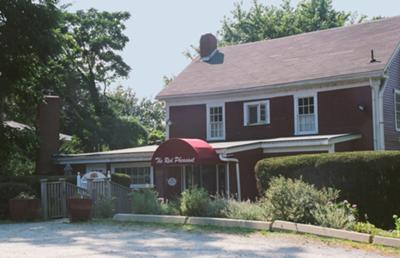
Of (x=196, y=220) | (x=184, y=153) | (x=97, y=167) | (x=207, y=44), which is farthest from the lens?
(x=207, y=44)

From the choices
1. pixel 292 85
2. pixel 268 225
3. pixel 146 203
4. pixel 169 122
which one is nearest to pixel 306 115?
pixel 292 85

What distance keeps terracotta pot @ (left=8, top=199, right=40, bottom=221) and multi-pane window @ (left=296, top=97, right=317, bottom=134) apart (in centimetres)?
1246

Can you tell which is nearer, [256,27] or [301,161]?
[301,161]

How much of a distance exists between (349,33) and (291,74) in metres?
4.85

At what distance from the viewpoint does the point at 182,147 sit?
23.6 meters

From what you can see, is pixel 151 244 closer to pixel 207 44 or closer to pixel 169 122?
pixel 169 122

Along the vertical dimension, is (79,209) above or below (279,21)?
below

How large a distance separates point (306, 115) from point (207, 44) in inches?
391

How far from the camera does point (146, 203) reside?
1775 centimetres

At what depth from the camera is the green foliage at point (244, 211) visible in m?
15.1

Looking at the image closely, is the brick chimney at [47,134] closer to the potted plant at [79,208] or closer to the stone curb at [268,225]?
the potted plant at [79,208]

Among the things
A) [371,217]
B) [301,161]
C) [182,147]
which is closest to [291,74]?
[182,147]

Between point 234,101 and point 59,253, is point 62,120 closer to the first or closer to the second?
point 234,101

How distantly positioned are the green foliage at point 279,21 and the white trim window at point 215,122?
2408 cm
